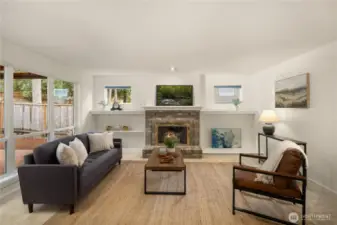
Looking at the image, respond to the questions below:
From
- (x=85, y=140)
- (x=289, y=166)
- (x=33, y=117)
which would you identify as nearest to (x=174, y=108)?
(x=85, y=140)

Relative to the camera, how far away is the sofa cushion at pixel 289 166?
8.11ft

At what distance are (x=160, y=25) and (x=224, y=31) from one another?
0.89m

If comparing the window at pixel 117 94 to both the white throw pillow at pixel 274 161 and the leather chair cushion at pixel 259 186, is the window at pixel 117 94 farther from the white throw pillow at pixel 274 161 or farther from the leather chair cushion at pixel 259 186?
the white throw pillow at pixel 274 161

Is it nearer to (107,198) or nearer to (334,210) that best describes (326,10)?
(334,210)

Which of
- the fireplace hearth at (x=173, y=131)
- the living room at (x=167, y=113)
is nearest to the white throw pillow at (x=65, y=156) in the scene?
the living room at (x=167, y=113)

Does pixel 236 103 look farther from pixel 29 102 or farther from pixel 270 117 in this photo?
pixel 29 102

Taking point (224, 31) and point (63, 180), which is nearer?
point (63, 180)

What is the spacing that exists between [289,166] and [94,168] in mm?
2714

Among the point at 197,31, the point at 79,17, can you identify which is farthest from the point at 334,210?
the point at 79,17

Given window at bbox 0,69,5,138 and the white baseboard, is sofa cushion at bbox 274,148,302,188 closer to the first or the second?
the white baseboard

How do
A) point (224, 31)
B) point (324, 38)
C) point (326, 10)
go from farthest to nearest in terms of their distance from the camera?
point (324, 38), point (224, 31), point (326, 10)

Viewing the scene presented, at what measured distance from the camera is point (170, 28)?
9.13ft

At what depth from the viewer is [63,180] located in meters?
2.69

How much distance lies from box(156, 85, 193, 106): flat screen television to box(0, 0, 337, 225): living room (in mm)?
355
